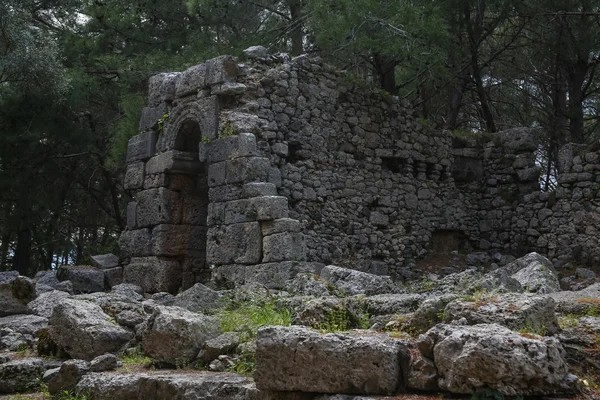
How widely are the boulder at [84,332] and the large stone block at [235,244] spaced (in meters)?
4.92

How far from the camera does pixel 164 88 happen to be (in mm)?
14266

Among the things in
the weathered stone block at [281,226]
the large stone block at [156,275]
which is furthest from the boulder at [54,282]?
the weathered stone block at [281,226]

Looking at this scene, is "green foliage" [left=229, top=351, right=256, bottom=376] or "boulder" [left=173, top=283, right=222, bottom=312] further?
"boulder" [left=173, top=283, right=222, bottom=312]

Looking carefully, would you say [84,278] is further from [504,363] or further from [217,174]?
[504,363]

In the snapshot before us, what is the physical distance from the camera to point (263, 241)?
11.9 metres

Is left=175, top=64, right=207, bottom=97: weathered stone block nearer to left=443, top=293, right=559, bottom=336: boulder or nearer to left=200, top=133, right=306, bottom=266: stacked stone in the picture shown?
left=200, top=133, right=306, bottom=266: stacked stone

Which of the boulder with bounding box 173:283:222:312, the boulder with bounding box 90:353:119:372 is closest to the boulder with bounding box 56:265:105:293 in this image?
the boulder with bounding box 173:283:222:312

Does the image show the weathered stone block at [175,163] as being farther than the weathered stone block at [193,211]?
No

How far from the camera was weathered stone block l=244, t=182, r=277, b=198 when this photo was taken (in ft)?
39.9

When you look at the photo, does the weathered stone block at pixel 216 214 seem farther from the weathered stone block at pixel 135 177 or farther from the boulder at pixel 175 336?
the boulder at pixel 175 336

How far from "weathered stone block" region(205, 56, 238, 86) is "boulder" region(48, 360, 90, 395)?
7.50 meters

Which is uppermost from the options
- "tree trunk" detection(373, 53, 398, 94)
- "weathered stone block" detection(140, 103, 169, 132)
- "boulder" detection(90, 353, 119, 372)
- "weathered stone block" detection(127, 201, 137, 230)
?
"tree trunk" detection(373, 53, 398, 94)

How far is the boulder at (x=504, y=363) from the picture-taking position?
12.7 ft

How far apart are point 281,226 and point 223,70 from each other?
293cm
